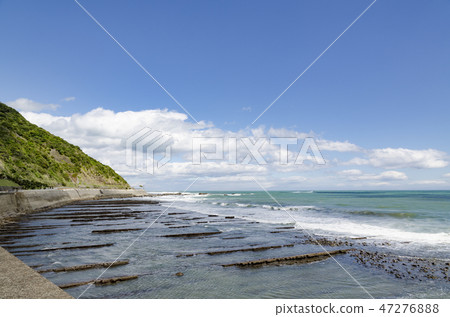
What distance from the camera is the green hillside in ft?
150

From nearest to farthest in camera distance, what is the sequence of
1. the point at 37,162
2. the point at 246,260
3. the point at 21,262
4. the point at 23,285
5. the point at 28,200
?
the point at 23,285 < the point at 21,262 < the point at 246,260 < the point at 28,200 < the point at 37,162

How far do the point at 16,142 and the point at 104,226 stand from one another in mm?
52272

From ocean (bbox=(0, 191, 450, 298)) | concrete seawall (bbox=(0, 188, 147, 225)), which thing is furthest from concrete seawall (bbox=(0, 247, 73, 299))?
concrete seawall (bbox=(0, 188, 147, 225))

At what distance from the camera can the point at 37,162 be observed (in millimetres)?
59000

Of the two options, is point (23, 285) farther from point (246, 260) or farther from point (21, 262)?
point (246, 260)

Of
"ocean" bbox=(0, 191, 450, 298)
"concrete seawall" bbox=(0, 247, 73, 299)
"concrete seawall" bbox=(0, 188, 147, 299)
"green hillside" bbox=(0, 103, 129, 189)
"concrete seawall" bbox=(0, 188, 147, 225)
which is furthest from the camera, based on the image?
"green hillside" bbox=(0, 103, 129, 189)

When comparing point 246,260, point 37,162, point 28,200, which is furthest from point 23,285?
point 37,162

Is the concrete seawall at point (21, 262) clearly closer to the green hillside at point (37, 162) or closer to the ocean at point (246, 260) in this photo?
the ocean at point (246, 260)

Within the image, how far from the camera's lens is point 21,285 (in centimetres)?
626

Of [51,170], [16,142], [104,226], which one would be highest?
[16,142]

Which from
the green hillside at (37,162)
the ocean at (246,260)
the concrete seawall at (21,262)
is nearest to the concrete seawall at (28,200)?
the concrete seawall at (21,262)

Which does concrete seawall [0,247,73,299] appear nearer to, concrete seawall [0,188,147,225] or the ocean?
the ocean
